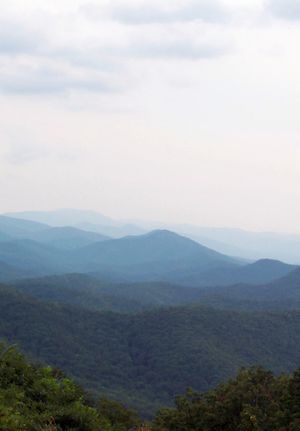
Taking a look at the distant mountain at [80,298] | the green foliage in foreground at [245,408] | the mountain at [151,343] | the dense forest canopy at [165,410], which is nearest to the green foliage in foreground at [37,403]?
the dense forest canopy at [165,410]

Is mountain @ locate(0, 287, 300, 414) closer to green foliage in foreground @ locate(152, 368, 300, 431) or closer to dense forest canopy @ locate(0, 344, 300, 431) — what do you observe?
green foliage in foreground @ locate(152, 368, 300, 431)

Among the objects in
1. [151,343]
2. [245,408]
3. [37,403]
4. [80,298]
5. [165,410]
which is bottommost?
[151,343]

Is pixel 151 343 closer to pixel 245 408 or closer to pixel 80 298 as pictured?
pixel 80 298

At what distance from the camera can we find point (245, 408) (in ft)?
64.1

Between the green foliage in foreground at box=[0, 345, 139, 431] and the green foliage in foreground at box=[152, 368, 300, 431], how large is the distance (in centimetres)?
483

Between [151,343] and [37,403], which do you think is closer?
[37,403]

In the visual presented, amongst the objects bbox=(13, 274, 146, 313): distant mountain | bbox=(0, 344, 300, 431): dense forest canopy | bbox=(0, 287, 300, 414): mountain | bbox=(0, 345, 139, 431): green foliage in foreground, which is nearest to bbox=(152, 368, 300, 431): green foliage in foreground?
bbox=(0, 344, 300, 431): dense forest canopy

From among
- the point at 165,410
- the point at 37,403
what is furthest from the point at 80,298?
the point at 37,403

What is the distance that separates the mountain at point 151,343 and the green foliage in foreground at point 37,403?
8522cm

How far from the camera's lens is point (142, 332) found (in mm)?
137000

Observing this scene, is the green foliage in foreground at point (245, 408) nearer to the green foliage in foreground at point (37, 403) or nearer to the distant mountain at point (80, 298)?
the green foliage in foreground at point (37, 403)

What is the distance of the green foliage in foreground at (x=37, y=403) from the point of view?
1327 cm

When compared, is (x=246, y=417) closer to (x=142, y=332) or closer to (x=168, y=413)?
(x=168, y=413)

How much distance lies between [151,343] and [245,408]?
115 meters
